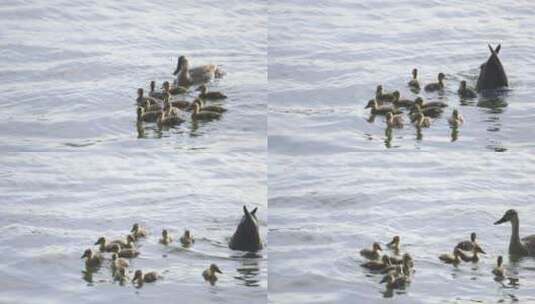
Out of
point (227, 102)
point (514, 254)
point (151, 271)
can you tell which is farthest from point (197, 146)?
point (514, 254)

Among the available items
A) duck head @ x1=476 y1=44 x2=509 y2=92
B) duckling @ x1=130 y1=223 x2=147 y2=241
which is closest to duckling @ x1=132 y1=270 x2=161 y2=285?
duckling @ x1=130 y1=223 x2=147 y2=241

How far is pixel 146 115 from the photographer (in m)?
14.1

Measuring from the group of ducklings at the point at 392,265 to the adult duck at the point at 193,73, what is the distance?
145 inches

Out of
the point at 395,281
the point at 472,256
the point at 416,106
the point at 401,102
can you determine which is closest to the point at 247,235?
the point at 395,281

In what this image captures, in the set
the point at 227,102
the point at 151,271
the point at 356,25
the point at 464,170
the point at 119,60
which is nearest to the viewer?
the point at 151,271

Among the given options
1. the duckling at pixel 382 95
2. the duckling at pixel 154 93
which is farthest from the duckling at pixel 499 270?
the duckling at pixel 154 93

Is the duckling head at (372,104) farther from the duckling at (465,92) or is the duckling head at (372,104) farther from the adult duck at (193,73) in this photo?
the adult duck at (193,73)

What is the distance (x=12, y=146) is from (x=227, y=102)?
2246 mm

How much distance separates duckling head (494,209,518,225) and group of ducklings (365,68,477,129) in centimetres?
133

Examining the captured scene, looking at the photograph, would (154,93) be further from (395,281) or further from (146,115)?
(395,281)

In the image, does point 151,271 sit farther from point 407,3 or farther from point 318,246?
point 407,3

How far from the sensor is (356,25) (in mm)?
17484

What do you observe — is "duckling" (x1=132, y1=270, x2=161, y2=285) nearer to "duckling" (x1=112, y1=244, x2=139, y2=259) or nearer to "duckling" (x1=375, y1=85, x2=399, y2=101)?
"duckling" (x1=112, y1=244, x2=139, y2=259)

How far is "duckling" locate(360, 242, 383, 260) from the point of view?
39.5 feet
